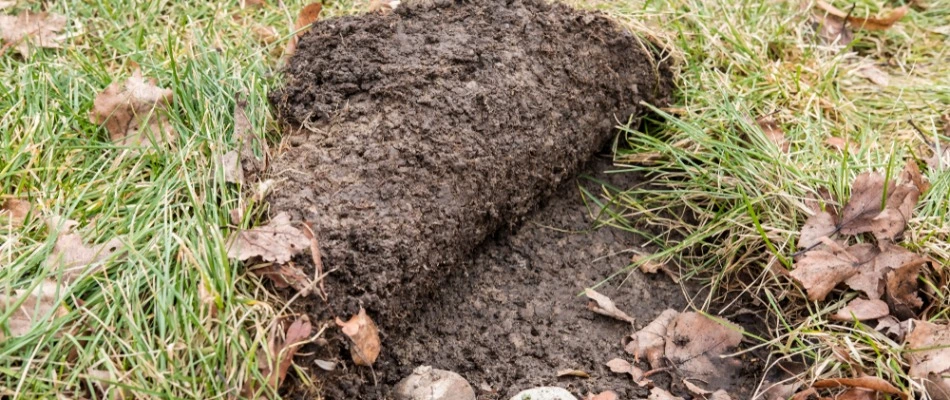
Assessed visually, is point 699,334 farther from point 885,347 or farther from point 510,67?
point 510,67

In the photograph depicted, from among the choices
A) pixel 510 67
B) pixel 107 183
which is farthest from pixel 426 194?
pixel 107 183

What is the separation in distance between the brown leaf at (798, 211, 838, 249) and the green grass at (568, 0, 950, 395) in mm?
34

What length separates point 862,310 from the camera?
2494mm

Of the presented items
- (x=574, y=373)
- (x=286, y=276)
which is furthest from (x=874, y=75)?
(x=286, y=276)

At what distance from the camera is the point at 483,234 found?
2.74 m

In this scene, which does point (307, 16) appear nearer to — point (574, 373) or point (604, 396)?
point (574, 373)

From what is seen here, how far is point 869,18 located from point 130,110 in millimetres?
3327

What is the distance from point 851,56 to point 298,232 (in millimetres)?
2851

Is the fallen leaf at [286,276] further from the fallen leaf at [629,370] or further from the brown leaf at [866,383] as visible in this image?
the brown leaf at [866,383]

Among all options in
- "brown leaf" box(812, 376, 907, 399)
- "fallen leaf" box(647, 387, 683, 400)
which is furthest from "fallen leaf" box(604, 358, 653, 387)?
"brown leaf" box(812, 376, 907, 399)

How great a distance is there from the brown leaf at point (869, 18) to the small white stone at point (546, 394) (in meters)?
2.52

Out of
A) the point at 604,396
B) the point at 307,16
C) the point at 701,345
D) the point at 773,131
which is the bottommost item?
the point at 701,345

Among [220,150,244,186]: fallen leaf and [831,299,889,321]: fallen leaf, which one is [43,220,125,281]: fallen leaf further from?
[831,299,889,321]: fallen leaf

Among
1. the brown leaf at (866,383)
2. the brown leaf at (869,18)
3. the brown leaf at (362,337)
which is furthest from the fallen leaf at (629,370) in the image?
the brown leaf at (869,18)
